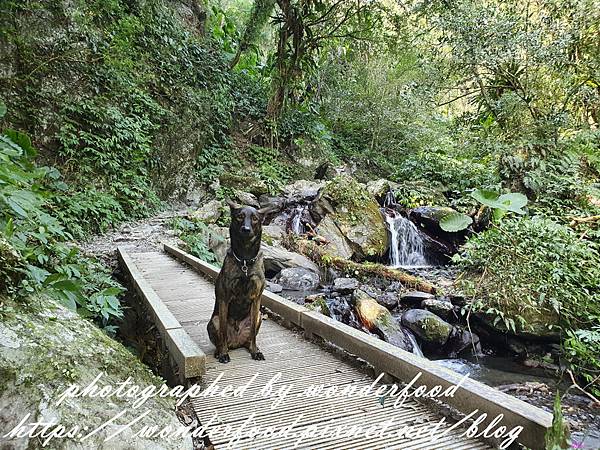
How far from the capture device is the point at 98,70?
1033 centimetres

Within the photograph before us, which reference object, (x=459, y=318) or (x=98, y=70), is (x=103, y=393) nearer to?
(x=459, y=318)


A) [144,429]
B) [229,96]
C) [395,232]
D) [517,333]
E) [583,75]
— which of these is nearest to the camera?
[144,429]

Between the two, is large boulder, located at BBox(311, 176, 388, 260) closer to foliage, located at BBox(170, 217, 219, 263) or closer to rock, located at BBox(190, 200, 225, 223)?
rock, located at BBox(190, 200, 225, 223)

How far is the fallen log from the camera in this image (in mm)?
7940

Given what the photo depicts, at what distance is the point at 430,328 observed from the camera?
5801mm

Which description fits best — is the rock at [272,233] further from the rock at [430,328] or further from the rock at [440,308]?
the rock at [430,328]

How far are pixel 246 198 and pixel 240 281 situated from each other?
827 cm

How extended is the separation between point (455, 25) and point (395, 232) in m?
5.63

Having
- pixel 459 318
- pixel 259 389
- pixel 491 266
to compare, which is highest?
pixel 491 266

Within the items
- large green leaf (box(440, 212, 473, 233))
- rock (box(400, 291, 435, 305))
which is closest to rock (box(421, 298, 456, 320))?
Result: rock (box(400, 291, 435, 305))

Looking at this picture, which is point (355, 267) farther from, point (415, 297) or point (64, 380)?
point (64, 380)

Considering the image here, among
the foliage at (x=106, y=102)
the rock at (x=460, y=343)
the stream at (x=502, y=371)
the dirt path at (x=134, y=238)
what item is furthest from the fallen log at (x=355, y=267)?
the foliage at (x=106, y=102)

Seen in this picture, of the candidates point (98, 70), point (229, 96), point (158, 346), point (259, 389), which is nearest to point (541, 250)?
point (259, 389)

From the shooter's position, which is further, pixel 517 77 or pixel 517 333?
pixel 517 77
